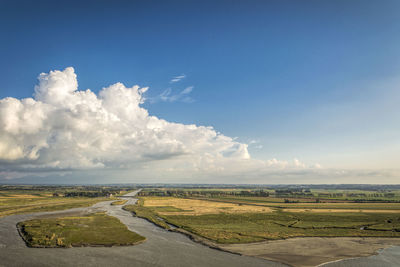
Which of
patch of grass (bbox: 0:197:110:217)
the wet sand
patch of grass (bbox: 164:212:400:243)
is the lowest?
patch of grass (bbox: 0:197:110:217)

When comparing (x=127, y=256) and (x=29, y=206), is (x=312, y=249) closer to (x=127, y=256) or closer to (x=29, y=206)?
(x=127, y=256)

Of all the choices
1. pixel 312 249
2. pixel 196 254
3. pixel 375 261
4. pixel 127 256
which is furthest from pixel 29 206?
pixel 375 261

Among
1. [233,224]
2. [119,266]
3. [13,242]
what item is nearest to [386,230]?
[233,224]

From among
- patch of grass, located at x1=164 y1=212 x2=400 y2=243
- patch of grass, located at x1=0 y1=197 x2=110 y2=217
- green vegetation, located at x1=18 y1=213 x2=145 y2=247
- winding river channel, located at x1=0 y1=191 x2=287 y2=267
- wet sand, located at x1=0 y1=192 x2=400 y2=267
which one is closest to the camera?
winding river channel, located at x1=0 y1=191 x2=287 y2=267

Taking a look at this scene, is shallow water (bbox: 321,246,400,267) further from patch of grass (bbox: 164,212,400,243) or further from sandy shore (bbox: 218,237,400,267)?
patch of grass (bbox: 164,212,400,243)

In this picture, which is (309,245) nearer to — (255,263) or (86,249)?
(255,263)

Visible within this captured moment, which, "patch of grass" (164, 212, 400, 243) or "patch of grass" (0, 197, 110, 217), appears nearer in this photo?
"patch of grass" (164, 212, 400, 243)

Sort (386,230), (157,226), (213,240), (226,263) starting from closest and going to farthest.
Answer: (226,263) → (213,240) → (386,230) → (157,226)

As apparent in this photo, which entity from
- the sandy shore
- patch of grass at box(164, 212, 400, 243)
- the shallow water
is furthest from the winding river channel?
the shallow water
